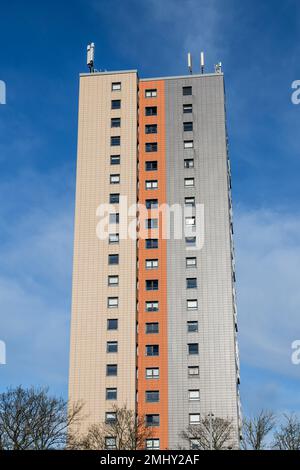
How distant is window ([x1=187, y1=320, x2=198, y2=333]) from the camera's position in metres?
87.3

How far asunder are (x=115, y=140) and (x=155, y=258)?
58.8ft

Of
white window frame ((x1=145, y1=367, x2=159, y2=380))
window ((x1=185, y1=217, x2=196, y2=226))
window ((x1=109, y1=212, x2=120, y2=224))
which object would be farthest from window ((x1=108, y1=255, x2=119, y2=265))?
white window frame ((x1=145, y1=367, x2=159, y2=380))

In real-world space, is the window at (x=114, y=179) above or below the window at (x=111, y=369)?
above

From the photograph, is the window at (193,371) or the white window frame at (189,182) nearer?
the window at (193,371)

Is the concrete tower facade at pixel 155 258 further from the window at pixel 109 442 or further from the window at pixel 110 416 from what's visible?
the window at pixel 109 442

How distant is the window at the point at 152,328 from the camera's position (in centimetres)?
8780

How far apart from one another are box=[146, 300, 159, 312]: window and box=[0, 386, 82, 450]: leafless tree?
16599 mm

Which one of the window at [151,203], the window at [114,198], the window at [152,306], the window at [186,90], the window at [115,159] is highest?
the window at [186,90]

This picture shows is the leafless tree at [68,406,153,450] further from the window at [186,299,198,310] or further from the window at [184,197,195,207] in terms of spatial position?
the window at [184,197,195,207]

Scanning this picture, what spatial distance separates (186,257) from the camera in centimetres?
9044

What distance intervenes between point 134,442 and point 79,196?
33.5 metres

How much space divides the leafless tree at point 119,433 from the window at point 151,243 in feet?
68.3

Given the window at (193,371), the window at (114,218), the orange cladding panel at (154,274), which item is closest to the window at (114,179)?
the orange cladding panel at (154,274)
